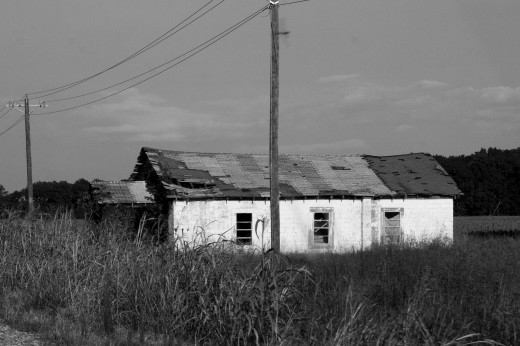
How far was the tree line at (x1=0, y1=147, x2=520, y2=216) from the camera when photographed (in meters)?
64.7

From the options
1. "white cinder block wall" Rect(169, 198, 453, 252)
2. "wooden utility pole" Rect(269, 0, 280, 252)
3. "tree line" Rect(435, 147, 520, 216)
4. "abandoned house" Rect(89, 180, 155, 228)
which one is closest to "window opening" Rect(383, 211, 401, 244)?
"white cinder block wall" Rect(169, 198, 453, 252)

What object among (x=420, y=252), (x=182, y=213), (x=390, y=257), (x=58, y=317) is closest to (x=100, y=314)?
(x=58, y=317)

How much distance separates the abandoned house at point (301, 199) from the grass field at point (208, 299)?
13.2 m

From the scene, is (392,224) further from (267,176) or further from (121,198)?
(121,198)

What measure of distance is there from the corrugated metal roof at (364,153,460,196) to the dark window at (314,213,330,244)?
11.3 ft

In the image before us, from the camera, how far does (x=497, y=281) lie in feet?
43.2

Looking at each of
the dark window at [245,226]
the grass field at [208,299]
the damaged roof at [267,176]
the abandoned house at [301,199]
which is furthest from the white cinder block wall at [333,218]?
the grass field at [208,299]

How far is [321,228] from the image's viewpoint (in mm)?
28719

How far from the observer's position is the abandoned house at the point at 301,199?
27.3m

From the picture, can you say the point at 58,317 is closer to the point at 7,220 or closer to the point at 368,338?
the point at 368,338

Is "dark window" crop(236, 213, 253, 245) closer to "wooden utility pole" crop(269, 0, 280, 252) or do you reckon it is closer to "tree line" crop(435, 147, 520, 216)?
"wooden utility pole" crop(269, 0, 280, 252)

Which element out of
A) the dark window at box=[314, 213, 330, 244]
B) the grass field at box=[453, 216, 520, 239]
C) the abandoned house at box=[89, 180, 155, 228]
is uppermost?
the abandoned house at box=[89, 180, 155, 228]

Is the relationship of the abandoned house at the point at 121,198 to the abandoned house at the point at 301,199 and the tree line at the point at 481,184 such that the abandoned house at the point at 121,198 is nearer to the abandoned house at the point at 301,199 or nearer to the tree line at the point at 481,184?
the abandoned house at the point at 301,199

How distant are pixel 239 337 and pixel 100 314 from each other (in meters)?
2.62
